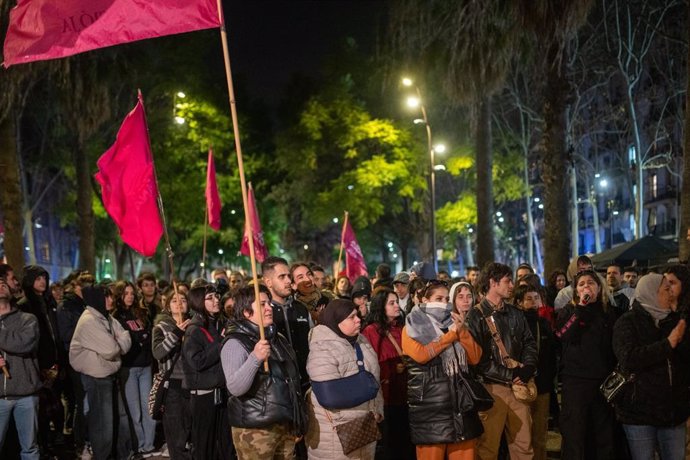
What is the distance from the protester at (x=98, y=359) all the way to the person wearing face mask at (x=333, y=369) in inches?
135

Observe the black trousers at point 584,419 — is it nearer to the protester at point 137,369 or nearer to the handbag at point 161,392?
the handbag at point 161,392

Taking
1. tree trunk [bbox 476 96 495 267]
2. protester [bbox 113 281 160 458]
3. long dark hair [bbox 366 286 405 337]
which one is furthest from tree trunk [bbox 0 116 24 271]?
tree trunk [bbox 476 96 495 267]

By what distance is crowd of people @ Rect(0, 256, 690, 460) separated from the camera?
17.7 feet

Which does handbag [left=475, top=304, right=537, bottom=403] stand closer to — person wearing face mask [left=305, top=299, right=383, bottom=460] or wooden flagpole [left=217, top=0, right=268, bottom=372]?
person wearing face mask [left=305, top=299, right=383, bottom=460]

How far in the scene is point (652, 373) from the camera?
5.57m

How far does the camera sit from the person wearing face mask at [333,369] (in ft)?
17.7

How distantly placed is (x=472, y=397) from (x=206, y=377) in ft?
8.52

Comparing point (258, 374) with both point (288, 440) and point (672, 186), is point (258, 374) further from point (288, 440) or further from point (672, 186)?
point (672, 186)

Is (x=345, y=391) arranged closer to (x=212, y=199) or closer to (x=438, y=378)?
(x=438, y=378)

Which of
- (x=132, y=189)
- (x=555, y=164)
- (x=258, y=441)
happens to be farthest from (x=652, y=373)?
(x=555, y=164)

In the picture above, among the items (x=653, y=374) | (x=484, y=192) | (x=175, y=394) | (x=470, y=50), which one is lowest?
(x=175, y=394)

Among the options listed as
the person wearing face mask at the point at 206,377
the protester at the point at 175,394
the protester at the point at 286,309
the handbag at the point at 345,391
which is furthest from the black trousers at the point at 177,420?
the handbag at the point at 345,391

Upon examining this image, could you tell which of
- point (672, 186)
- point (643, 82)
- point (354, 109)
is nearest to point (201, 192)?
point (354, 109)

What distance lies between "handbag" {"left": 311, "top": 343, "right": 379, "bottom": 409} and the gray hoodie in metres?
3.25
